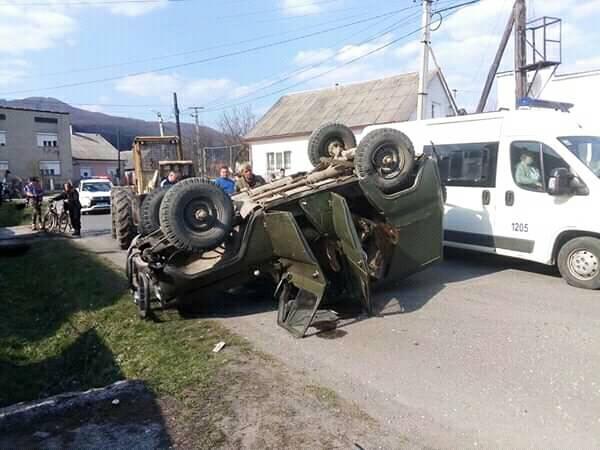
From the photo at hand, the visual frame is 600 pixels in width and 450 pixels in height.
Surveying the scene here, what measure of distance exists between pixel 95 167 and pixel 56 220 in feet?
175

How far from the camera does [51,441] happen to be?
321 cm

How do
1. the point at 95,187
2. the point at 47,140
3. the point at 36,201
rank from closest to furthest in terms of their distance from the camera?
the point at 36,201 → the point at 95,187 → the point at 47,140

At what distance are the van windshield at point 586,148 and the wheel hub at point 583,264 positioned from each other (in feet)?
3.58

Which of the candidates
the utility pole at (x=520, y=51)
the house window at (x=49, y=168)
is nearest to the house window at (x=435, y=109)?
the utility pole at (x=520, y=51)

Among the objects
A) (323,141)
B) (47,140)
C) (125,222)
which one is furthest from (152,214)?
(47,140)

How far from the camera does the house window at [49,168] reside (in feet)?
182

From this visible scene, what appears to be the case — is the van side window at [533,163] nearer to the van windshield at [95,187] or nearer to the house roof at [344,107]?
the van windshield at [95,187]

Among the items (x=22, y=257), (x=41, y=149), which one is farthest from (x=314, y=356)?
(x=41, y=149)

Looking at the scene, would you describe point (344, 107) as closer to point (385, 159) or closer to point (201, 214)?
point (385, 159)

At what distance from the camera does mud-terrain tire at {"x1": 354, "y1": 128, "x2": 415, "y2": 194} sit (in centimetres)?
629

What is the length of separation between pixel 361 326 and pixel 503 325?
61.2 inches

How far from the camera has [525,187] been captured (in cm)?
748

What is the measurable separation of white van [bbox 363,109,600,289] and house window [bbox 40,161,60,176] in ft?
183

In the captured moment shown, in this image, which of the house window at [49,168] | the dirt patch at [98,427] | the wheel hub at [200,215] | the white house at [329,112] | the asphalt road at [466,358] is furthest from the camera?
the house window at [49,168]
